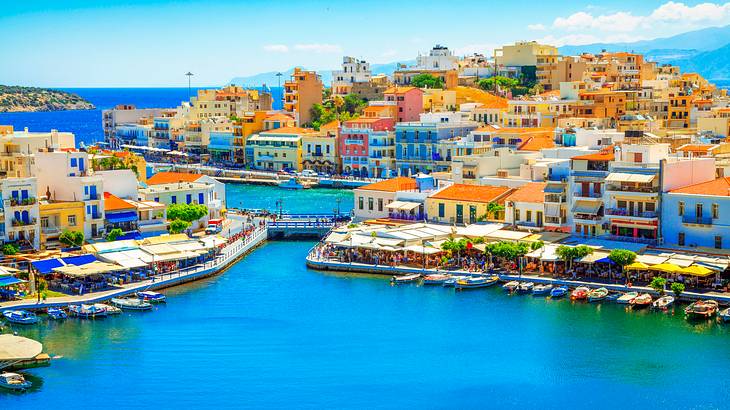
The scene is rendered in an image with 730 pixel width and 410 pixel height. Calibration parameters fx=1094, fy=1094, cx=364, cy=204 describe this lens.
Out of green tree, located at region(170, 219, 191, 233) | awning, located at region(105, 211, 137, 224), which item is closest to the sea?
awning, located at region(105, 211, 137, 224)

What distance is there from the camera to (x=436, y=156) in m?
84.4

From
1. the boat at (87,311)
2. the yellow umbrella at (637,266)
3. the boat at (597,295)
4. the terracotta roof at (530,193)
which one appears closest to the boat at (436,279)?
the boat at (597,295)

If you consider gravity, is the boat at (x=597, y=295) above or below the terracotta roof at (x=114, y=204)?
below

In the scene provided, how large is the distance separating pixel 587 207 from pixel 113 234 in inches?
874

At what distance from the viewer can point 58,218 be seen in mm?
50594

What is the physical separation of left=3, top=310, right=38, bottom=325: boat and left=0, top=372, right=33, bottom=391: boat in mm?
6418

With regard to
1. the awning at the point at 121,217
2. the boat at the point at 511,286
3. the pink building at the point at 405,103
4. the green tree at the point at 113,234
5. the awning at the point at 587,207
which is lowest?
the boat at the point at 511,286

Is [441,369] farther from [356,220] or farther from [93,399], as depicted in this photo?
[356,220]

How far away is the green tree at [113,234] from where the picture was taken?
51.3 metres

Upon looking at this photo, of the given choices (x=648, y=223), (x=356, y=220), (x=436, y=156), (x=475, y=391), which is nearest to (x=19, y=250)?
(x=356, y=220)

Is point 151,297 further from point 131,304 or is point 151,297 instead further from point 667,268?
point 667,268

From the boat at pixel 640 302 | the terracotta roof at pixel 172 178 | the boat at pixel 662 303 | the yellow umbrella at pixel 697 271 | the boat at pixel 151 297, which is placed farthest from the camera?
the terracotta roof at pixel 172 178

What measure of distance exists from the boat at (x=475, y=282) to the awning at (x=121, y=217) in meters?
16.7

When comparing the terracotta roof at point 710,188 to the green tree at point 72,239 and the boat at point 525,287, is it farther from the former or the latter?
the green tree at point 72,239
